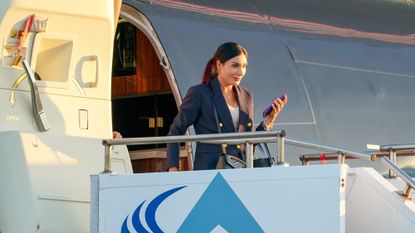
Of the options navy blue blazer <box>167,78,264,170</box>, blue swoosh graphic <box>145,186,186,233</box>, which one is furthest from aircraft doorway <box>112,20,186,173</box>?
blue swoosh graphic <box>145,186,186,233</box>

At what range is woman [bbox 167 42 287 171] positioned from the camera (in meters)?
6.51

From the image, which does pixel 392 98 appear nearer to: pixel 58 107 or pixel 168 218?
pixel 58 107

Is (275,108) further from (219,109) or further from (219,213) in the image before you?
(219,213)

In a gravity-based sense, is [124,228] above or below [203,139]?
below

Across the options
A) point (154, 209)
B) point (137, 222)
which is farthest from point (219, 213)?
point (137, 222)

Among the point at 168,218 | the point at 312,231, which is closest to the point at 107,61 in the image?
the point at 168,218

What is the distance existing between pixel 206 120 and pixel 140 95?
17.7ft

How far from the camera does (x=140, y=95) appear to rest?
11922 millimetres

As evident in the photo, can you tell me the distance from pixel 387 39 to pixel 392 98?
3.20 ft

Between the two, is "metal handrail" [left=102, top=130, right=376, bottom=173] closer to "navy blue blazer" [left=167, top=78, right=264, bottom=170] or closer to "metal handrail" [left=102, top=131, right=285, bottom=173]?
"metal handrail" [left=102, top=131, right=285, bottom=173]

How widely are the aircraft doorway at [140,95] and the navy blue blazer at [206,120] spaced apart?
4732 mm

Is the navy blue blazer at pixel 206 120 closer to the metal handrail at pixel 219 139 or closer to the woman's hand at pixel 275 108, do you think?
the woman's hand at pixel 275 108

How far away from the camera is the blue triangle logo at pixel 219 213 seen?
218 inches

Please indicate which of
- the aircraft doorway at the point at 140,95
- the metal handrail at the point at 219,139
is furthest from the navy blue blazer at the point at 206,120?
the aircraft doorway at the point at 140,95
